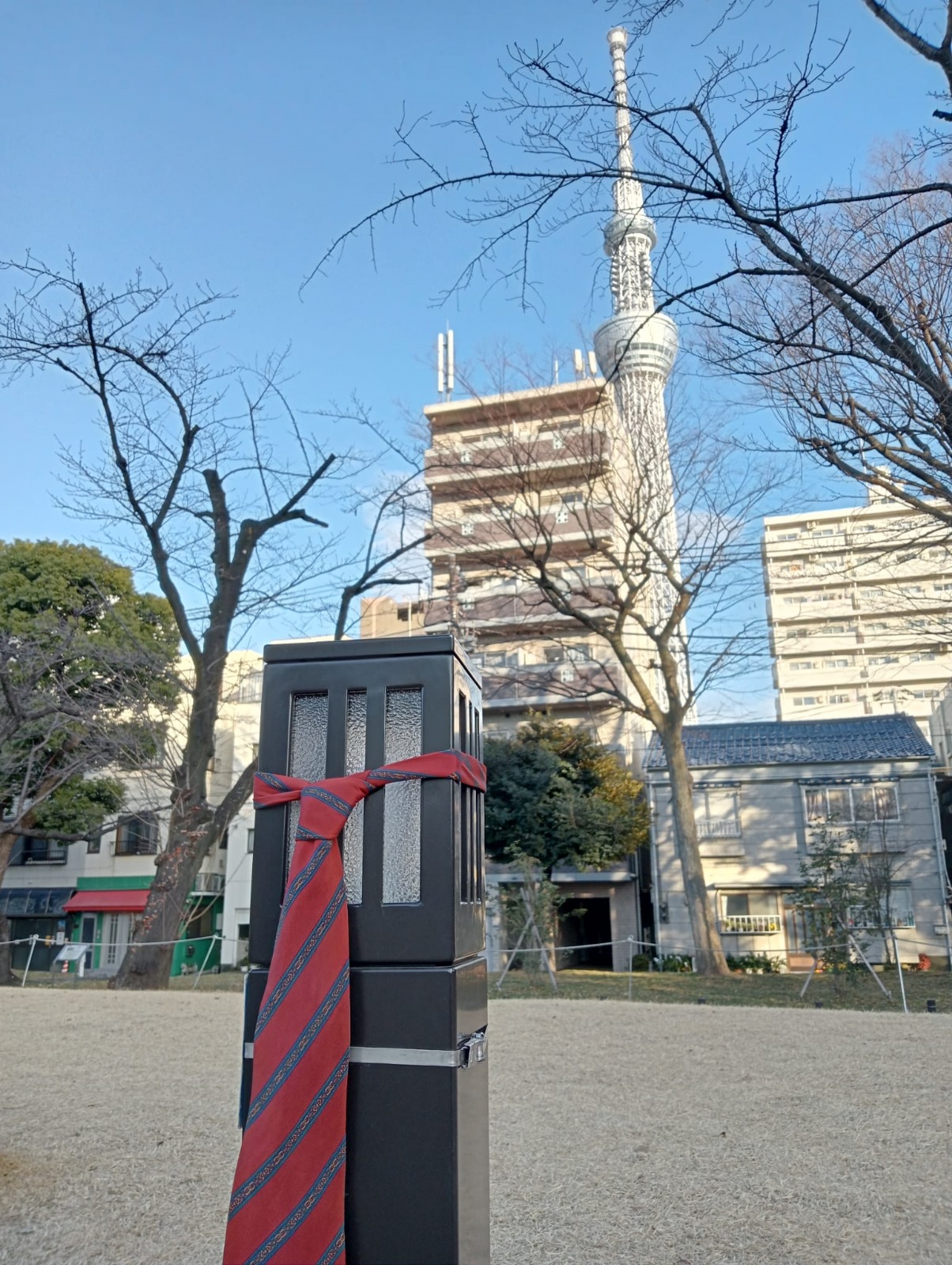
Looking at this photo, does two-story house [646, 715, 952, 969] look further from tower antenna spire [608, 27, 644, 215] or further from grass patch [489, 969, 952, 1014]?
tower antenna spire [608, 27, 644, 215]

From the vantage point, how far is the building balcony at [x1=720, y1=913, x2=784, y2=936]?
18.8m

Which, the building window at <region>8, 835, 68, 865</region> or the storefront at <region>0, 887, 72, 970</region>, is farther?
the building window at <region>8, 835, 68, 865</region>

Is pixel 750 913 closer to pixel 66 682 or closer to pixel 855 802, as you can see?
pixel 855 802

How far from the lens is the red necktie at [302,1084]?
1.65 metres

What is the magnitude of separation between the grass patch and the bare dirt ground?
111 inches

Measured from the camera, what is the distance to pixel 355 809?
1888 millimetres

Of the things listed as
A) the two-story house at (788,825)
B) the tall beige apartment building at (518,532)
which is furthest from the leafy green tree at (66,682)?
the two-story house at (788,825)

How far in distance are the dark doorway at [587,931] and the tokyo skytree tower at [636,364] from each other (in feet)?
22.3

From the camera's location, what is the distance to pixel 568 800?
1955 cm

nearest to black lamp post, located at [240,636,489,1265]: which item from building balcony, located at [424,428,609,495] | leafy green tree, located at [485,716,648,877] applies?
building balcony, located at [424,428,609,495]

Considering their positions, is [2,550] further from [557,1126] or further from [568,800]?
[557,1126]

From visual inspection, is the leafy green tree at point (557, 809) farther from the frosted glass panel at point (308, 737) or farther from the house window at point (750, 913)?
the frosted glass panel at point (308, 737)

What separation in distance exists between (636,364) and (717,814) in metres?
9.53

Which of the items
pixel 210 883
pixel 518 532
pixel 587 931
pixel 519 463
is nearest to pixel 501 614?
pixel 587 931
